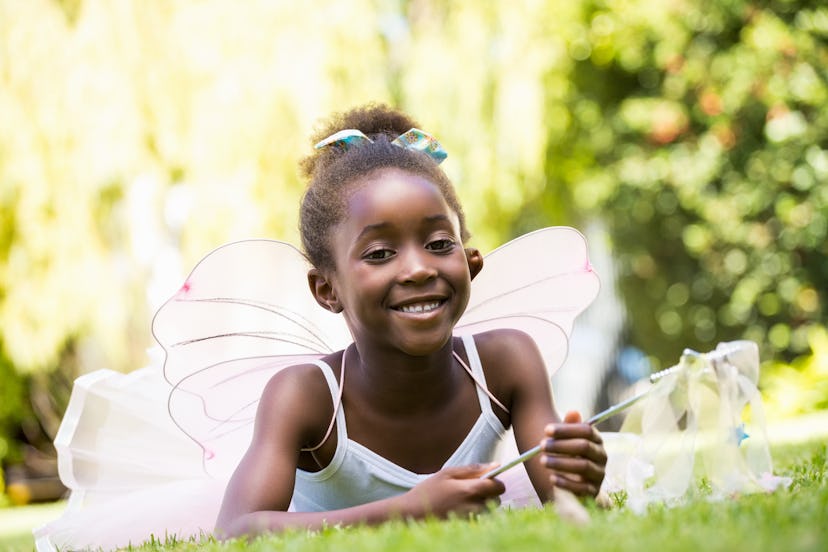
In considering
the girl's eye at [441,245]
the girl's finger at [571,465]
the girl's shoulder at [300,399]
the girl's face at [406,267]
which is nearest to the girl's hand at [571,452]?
the girl's finger at [571,465]

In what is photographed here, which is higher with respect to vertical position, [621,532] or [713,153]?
[713,153]

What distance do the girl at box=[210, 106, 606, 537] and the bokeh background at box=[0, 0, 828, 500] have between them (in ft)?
18.9

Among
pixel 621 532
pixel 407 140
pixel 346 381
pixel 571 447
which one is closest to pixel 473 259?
pixel 407 140

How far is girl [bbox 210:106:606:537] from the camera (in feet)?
8.96

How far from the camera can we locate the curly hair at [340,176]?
117 inches

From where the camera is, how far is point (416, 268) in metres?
2.71

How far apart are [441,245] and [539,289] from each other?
0.96 meters

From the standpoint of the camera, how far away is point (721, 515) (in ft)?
6.95

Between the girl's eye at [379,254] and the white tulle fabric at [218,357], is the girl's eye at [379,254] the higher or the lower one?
the higher one

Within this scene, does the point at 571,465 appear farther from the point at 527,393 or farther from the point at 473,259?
the point at 473,259

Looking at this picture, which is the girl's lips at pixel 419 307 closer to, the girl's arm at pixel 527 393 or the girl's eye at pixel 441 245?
the girl's eye at pixel 441 245

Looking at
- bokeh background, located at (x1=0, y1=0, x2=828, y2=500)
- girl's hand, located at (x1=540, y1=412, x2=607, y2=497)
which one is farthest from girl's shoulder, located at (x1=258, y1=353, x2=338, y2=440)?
bokeh background, located at (x1=0, y1=0, x2=828, y2=500)

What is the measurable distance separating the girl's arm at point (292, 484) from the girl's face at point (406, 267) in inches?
11.4

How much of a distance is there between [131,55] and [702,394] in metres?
8.17
